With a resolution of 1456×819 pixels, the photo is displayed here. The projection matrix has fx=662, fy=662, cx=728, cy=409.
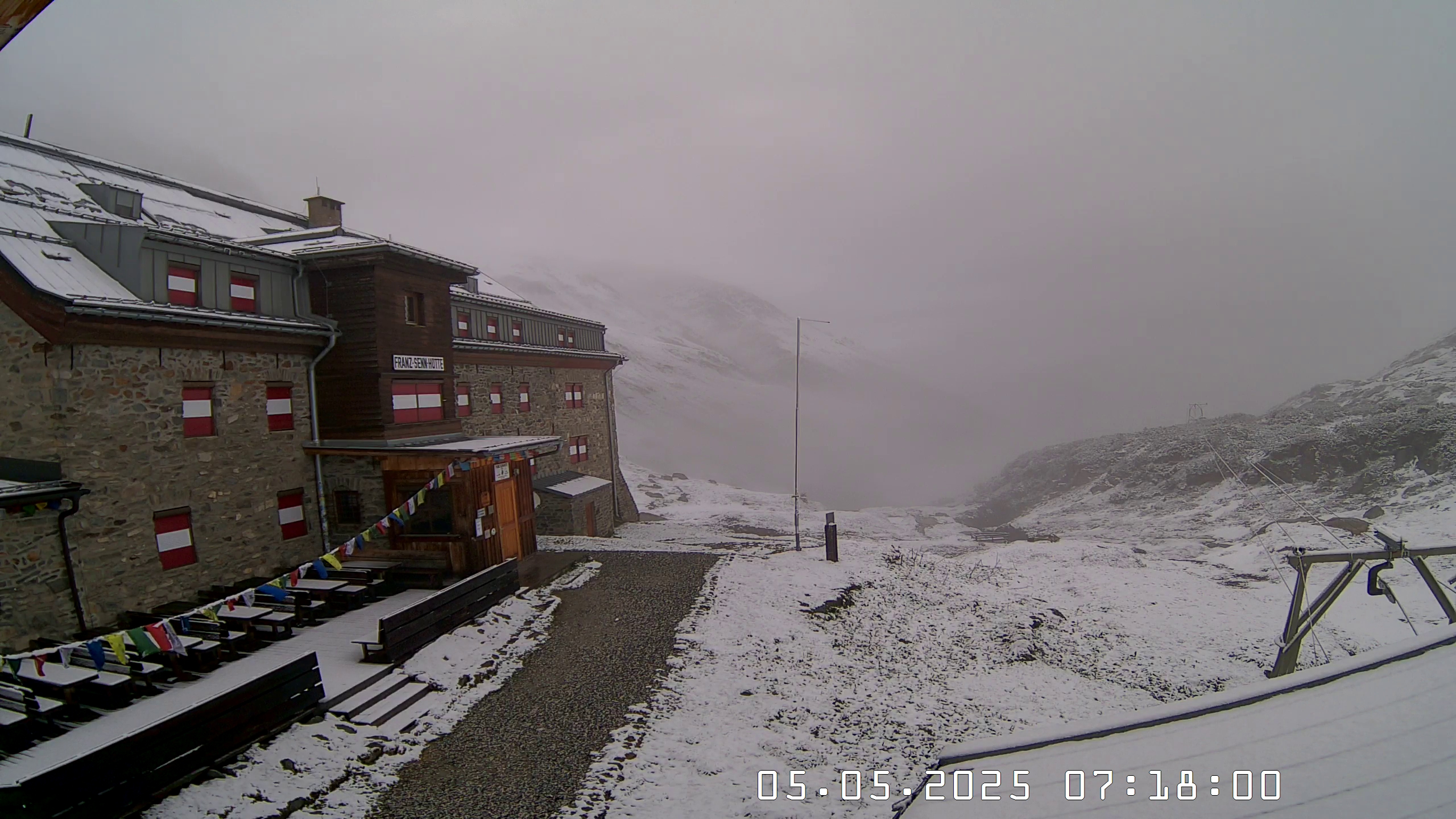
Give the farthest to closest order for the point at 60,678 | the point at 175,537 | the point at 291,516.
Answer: the point at 291,516, the point at 175,537, the point at 60,678

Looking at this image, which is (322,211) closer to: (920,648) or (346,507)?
(346,507)

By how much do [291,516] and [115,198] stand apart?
9.76 m

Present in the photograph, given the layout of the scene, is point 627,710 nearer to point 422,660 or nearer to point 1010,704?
point 422,660

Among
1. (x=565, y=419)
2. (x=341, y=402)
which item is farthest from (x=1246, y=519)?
(x=341, y=402)

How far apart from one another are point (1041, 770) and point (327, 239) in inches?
882

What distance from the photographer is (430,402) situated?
20.8 meters

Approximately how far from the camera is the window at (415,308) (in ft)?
65.7

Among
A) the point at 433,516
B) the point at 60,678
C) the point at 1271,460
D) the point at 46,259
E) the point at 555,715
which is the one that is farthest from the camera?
the point at 1271,460

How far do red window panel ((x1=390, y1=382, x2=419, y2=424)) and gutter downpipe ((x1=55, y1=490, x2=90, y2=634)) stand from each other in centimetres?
702

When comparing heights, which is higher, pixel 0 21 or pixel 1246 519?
pixel 0 21

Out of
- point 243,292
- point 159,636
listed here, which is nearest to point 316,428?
point 243,292

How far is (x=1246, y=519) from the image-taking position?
3678 cm

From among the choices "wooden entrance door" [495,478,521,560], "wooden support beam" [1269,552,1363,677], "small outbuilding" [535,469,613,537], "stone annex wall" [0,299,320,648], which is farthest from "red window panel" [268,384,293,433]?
"wooden support beam" [1269,552,1363,677]

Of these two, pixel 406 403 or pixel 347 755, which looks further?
pixel 406 403
